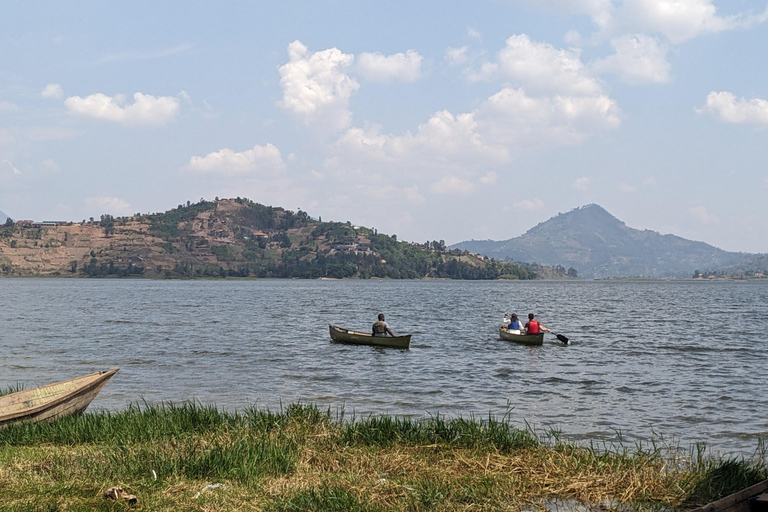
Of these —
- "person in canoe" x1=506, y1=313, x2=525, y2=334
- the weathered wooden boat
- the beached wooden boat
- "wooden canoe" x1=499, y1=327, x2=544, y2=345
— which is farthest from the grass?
"person in canoe" x1=506, y1=313, x2=525, y2=334

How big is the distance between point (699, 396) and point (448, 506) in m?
17.7

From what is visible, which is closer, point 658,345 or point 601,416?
point 601,416

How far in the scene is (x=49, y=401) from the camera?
13.6m

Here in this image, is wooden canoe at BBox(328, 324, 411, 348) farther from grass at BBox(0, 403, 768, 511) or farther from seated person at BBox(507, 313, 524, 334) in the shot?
grass at BBox(0, 403, 768, 511)

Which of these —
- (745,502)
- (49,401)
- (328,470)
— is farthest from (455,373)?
(745,502)

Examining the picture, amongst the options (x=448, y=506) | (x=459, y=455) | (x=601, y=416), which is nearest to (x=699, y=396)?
(x=601, y=416)

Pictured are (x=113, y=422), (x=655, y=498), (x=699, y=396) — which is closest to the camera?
(x=655, y=498)

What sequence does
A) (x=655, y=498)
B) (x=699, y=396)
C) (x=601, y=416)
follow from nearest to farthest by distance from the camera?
(x=655, y=498) → (x=601, y=416) → (x=699, y=396)

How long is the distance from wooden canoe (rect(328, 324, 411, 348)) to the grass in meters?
24.1

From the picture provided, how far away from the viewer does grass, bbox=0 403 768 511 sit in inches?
352

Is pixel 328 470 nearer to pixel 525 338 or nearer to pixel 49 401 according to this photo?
pixel 49 401

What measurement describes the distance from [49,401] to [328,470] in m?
6.72

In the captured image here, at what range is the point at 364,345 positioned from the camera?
128ft

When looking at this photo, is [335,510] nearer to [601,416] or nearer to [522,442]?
[522,442]
